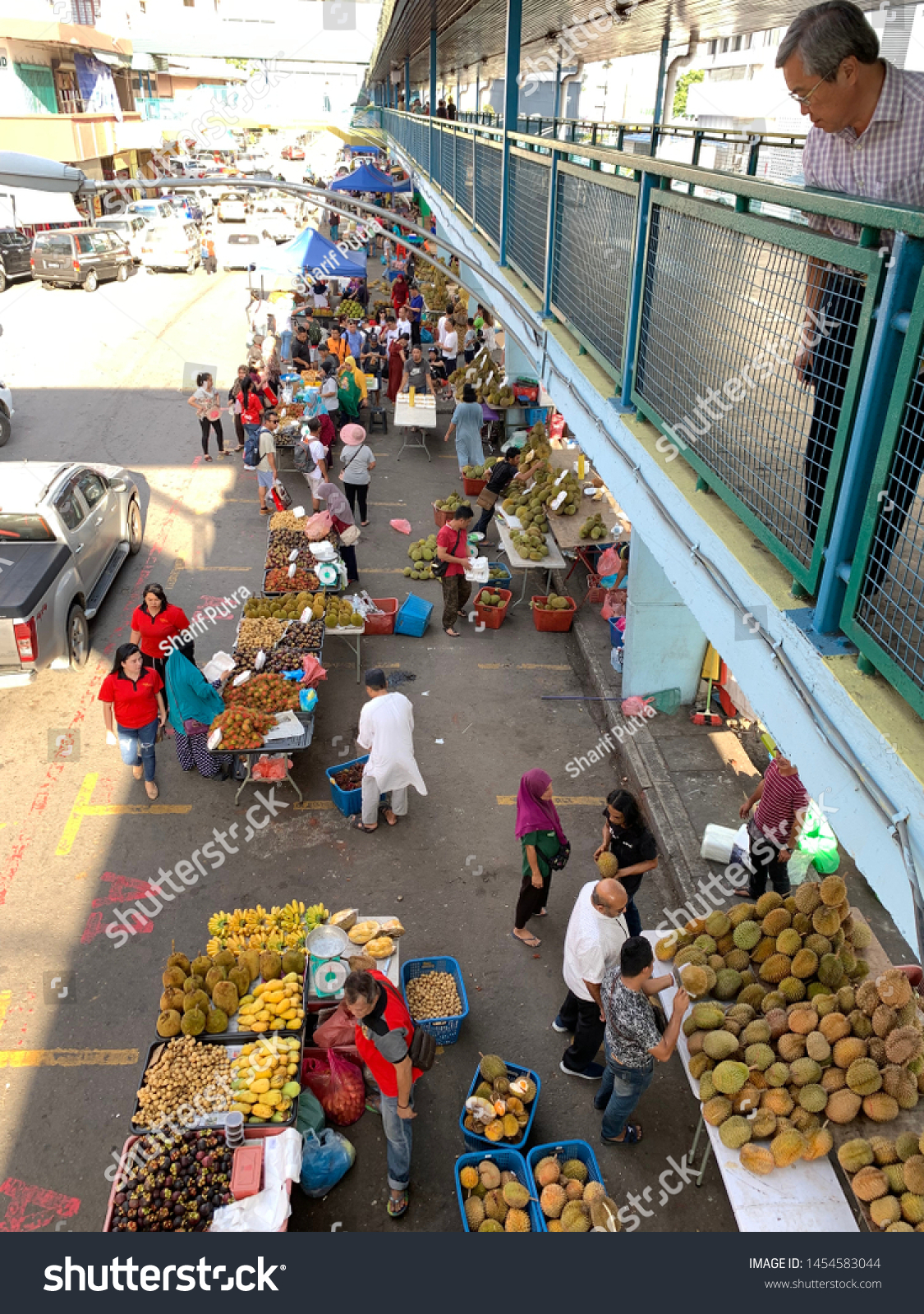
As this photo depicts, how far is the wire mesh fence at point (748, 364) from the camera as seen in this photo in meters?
3.13

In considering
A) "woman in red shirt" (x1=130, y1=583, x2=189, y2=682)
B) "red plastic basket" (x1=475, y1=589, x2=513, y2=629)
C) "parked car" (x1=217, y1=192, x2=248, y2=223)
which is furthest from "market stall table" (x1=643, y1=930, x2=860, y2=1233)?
"parked car" (x1=217, y1=192, x2=248, y2=223)

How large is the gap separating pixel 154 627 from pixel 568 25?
13.2 m

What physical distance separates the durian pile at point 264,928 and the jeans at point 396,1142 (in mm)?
1431

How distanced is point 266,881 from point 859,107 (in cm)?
648

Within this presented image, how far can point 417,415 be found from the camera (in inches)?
658

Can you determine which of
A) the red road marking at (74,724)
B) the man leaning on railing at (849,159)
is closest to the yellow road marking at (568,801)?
the red road marking at (74,724)

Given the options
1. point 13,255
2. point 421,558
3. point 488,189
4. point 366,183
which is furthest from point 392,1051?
point 13,255

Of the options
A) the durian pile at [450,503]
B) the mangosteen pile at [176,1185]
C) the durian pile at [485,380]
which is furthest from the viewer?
the durian pile at [485,380]

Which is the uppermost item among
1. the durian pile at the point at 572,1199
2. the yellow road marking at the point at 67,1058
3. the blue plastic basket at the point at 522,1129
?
the durian pile at the point at 572,1199

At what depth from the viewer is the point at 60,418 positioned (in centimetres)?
1798

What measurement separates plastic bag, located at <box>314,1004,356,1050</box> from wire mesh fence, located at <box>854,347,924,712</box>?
409 centimetres

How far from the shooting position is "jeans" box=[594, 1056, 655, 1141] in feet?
15.8

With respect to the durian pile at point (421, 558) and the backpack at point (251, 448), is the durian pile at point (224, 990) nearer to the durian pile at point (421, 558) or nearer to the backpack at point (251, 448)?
the durian pile at point (421, 558)

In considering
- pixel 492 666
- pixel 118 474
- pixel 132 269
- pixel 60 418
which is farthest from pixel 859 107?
pixel 132 269
